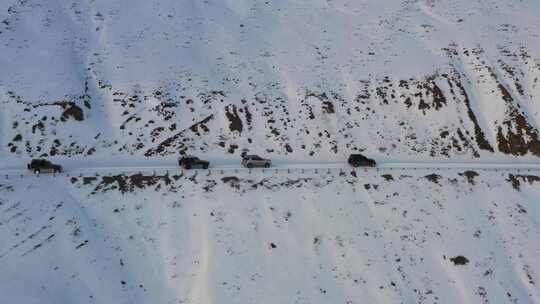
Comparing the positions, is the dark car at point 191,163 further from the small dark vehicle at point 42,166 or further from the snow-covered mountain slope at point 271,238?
the small dark vehicle at point 42,166

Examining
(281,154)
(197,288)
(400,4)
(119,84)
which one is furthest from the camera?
(400,4)

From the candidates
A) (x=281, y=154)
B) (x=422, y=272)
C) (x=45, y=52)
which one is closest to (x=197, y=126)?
(x=281, y=154)

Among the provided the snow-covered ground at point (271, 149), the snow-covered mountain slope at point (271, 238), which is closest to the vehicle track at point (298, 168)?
the snow-covered ground at point (271, 149)

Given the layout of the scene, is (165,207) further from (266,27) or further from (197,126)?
(266,27)

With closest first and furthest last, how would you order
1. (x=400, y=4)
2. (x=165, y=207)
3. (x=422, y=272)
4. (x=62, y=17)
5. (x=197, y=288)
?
(x=197, y=288)
(x=422, y=272)
(x=165, y=207)
(x=62, y=17)
(x=400, y=4)

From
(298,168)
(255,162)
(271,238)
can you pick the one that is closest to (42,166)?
(255,162)

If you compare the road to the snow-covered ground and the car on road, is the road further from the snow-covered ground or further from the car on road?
the car on road

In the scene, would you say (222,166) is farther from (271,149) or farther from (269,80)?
(269,80)
